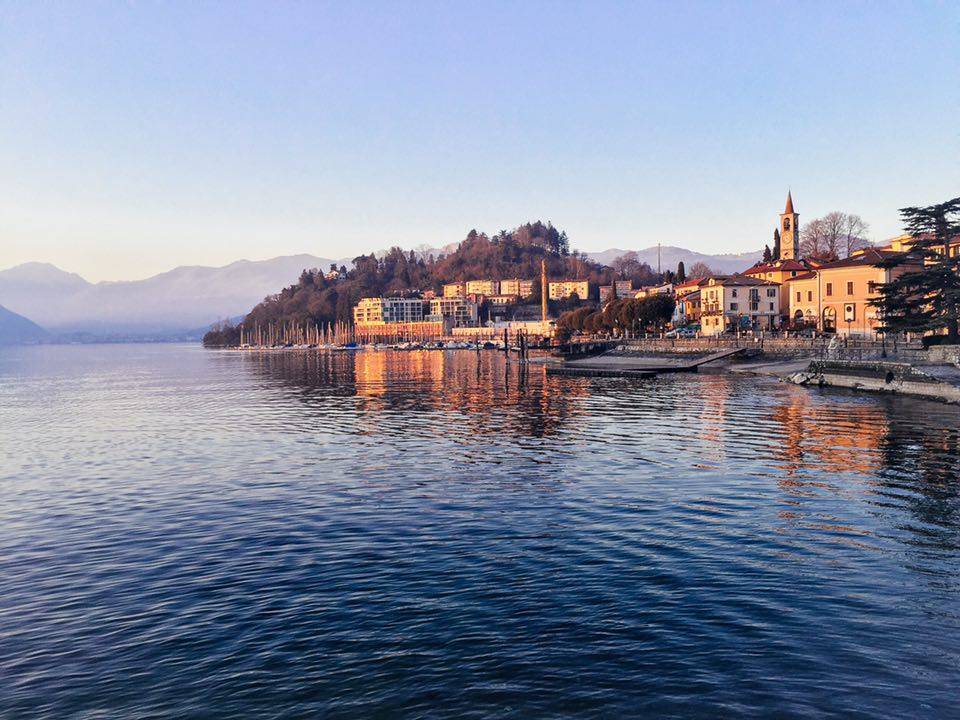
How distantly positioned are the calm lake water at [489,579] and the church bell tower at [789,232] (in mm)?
135340

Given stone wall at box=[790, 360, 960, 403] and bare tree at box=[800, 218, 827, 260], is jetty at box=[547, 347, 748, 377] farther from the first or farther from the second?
bare tree at box=[800, 218, 827, 260]

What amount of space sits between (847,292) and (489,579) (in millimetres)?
100103

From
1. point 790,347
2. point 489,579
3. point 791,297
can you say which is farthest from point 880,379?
point 791,297

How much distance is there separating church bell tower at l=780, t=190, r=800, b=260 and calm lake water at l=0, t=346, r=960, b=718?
135340mm

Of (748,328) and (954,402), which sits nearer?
(954,402)

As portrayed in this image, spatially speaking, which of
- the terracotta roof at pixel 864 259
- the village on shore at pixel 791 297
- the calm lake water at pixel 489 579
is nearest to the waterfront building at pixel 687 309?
the village on shore at pixel 791 297

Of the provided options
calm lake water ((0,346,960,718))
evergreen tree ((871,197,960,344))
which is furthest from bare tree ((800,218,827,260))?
calm lake water ((0,346,960,718))

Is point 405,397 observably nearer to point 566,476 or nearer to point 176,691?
point 566,476

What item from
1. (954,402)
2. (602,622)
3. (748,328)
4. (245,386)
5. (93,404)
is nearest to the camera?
(602,622)

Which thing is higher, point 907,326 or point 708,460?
point 907,326

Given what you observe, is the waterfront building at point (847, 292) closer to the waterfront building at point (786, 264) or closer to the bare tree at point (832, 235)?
the waterfront building at point (786, 264)

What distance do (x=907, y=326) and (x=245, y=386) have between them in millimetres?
68684

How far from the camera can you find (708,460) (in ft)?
97.0

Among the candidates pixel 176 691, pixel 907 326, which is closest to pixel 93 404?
pixel 176 691
